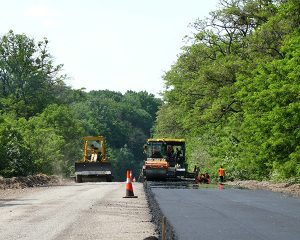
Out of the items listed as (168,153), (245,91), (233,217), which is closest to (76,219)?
(233,217)

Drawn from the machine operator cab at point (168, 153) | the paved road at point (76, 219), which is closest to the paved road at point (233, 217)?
the paved road at point (76, 219)

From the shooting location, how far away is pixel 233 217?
1903 centimetres

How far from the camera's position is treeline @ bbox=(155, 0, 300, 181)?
37.0 metres

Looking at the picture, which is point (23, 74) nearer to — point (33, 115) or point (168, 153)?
point (33, 115)

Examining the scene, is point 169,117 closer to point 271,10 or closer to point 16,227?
point 271,10

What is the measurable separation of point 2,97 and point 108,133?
2542 inches

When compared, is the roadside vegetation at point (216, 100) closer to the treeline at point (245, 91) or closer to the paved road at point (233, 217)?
the treeline at point (245, 91)

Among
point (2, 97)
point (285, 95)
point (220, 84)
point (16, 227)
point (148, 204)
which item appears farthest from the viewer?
point (2, 97)

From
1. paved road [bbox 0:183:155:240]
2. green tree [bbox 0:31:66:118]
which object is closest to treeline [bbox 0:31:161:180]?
green tree [bbox 0:31:66:118]

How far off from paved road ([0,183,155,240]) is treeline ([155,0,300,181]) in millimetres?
13655

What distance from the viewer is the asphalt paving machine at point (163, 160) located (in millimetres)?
48031

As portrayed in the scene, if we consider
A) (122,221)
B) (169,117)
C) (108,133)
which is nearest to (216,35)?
(169,117)

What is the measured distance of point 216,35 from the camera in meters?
62.0

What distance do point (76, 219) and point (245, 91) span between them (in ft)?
95.0
